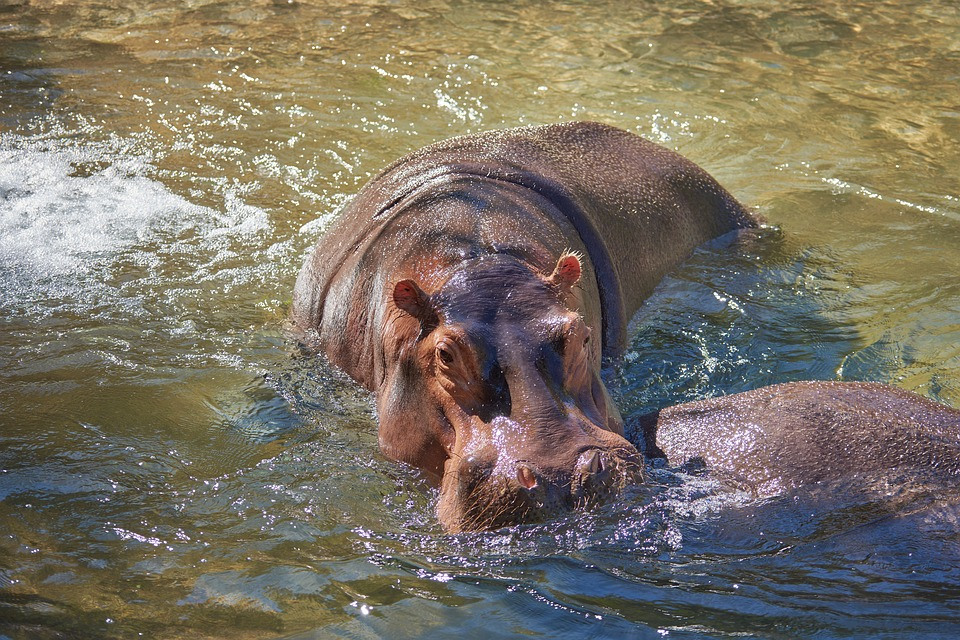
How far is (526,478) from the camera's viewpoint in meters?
3.39

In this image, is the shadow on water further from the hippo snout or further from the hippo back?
the hippo snout

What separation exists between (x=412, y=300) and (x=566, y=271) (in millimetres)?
610

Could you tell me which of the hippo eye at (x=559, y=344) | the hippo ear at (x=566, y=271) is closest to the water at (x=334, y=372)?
the hippo eye at (x=559, y=344)

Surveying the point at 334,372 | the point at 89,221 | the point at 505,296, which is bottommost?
the point at 334,372

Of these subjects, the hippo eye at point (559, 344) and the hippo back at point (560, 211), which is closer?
the hippo eye at point (559, 344)

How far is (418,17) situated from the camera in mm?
11008

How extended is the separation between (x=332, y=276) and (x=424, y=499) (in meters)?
Answer: 1.67

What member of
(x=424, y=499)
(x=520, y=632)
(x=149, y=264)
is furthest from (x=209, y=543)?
(x=149, y=264)

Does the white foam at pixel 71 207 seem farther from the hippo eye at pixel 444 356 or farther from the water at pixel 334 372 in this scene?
the hippo eye at pixel 444 356

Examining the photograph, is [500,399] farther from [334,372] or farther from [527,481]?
[334,372]

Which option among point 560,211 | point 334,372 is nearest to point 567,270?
point 560,211

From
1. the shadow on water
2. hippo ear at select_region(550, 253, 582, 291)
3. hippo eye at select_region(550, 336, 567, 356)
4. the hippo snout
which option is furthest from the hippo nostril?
the shadow on water

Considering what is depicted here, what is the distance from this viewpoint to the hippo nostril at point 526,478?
11.1 ft

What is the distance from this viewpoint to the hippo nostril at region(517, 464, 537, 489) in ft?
11.1
